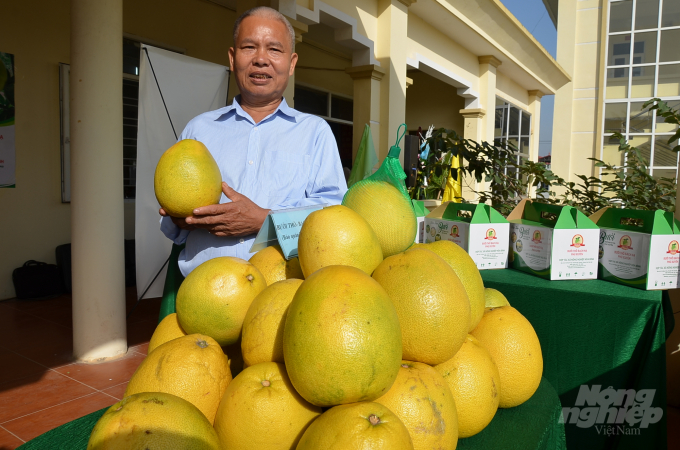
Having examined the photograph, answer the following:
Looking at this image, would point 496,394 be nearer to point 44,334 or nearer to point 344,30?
point 44,334

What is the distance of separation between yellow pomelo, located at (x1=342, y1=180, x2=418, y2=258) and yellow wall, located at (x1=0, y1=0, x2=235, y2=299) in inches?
208

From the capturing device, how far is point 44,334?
13.4ft

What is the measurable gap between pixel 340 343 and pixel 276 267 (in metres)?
0.50

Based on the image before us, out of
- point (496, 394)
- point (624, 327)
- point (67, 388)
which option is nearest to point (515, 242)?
point (624, 327)

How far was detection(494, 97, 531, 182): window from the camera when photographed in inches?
422

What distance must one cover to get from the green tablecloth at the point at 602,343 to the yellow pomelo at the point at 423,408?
125 centimetres

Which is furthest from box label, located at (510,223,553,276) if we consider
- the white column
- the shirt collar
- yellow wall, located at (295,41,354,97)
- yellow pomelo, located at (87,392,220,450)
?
yellow wall, located at (295,41,354,97)

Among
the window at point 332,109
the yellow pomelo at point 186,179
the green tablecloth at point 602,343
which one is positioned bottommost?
the green tablecloth at point 602,343

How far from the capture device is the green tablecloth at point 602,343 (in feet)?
5.80

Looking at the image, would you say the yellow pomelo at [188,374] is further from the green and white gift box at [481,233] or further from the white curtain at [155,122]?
the white curtain at [155,122]

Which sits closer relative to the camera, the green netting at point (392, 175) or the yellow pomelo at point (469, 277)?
the yellow pomelo at point (469, 277)

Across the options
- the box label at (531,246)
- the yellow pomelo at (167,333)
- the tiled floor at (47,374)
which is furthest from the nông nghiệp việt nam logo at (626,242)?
the tiled floor at (47,374)

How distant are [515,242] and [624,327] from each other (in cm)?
62

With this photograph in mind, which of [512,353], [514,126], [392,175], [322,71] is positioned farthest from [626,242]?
[514,126]
